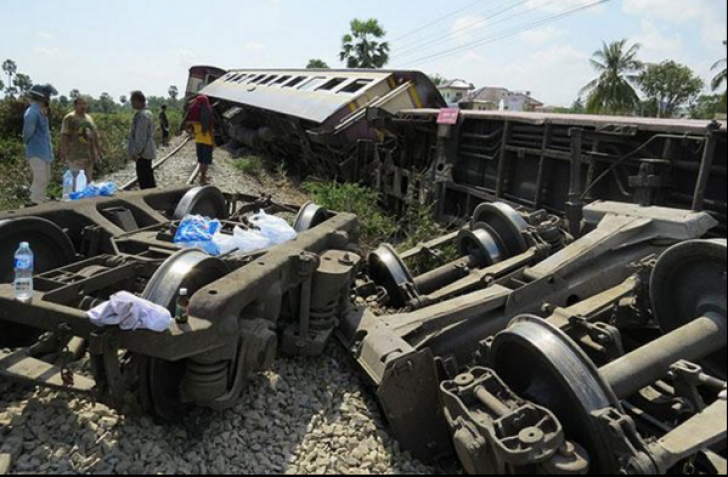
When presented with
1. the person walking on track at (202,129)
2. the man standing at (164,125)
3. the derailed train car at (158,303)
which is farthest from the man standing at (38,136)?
the man standing at (164,125)

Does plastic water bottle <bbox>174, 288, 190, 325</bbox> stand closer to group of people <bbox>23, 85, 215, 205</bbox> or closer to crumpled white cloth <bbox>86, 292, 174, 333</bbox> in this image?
crumpled white cloth <bbox>86, 292, 174, 333</bbox>

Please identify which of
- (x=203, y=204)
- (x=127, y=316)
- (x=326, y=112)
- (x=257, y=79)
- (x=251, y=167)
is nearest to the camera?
(x=127, y=316)

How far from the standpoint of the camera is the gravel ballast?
291 centimetres

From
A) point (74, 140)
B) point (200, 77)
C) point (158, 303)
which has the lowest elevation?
point (158, 303)

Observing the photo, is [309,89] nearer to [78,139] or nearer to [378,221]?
[378,221]

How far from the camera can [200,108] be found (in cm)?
1029

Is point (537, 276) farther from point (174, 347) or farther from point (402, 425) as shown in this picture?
point (174, 347)

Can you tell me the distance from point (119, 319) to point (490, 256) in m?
3.38

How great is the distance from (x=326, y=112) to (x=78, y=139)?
486 cm

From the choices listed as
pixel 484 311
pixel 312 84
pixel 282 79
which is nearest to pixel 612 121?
pixel 484 311

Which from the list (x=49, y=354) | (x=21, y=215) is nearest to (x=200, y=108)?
(x=21, y=215)

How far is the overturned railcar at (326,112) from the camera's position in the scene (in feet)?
35.0

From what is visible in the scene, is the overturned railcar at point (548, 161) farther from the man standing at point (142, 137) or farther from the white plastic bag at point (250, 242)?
the man standing at point (142, 137)

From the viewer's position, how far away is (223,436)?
3.22m
